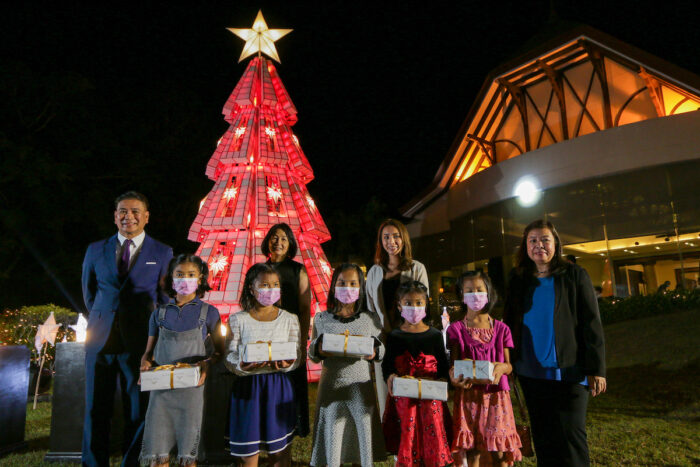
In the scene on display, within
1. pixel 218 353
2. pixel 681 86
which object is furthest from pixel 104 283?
pixel 681 86

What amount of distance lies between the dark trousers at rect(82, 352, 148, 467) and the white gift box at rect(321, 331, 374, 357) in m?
1.54

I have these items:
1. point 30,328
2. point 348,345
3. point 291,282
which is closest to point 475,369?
point 348,345

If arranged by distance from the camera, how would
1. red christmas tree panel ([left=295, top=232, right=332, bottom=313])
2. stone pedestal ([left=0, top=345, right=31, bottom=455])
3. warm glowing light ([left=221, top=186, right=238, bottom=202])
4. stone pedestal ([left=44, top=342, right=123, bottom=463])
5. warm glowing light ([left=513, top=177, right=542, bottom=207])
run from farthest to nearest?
warm glowing light ([left=513, top=177, right=542, bottom=207]) < warm glowing light ([left=221, top=186, right=238, bottom=202]) < red christmas tree panel ([left=295, top=232, right=332, bottom=313]) < stone pedestal ([left=0, top=345, right=31, bottom=455]) < stone pedestal ([left=44, top=342, right=123, bottom=463])

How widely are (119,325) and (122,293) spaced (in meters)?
0.24

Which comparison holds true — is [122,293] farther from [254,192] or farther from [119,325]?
[254,192]

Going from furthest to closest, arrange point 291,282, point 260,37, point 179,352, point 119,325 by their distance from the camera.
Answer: point 260,37
point 291,282
point 119,325
point 179,352

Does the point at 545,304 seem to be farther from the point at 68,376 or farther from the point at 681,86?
the point at 681,86

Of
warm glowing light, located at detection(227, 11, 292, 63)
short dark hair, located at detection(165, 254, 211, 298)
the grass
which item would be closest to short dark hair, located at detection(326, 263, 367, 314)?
short dark hair, located at detection(165, 254, 211, 298)

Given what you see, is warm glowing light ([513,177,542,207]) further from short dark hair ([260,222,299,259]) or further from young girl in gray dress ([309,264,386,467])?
young girl in gray dress ([309,264,386,467])

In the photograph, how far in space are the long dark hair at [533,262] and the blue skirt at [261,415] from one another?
194 centimetres

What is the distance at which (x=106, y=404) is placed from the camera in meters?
3.41

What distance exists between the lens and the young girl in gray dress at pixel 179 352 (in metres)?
3.02

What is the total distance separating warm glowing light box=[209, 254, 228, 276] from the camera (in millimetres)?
8750

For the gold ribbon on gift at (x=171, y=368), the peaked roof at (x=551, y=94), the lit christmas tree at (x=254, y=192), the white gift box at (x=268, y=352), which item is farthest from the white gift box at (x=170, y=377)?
the peaked roof at (x=551, y=94)
